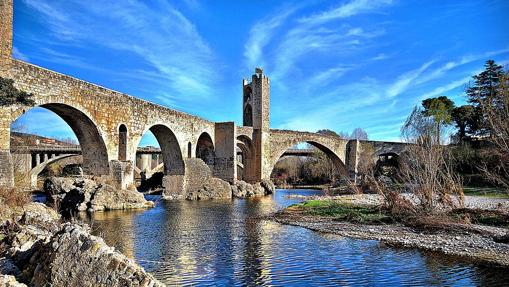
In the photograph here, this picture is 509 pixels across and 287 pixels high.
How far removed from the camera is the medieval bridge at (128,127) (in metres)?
16.4

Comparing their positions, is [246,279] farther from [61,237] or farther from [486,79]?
[486,79]

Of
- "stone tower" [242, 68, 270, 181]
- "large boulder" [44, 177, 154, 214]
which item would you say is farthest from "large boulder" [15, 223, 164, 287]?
"stone tower" [242, 68, 270, 181]

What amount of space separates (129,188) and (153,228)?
28.5ft

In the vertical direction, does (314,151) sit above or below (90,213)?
above

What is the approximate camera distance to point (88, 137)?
21891mm

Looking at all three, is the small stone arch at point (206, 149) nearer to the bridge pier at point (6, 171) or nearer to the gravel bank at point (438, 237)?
the gravel bank at point (438, 237)

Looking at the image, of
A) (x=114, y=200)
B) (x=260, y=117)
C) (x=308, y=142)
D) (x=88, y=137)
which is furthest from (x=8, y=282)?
(x=308, y=142)

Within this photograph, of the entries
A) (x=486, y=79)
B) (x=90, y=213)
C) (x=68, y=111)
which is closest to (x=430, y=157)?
(x=90, y=213)

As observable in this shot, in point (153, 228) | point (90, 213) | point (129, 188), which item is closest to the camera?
point (153, 228)

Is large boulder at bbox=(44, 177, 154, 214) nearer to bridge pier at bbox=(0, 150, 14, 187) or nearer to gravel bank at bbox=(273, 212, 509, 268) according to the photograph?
bridge pier at bbox=(0, 150, 14, 187)

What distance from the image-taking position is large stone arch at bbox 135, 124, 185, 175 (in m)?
30.2

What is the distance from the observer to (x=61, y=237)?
17.8 ft

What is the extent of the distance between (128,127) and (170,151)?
7.73 m

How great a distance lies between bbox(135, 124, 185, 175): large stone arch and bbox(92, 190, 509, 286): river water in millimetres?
14826
